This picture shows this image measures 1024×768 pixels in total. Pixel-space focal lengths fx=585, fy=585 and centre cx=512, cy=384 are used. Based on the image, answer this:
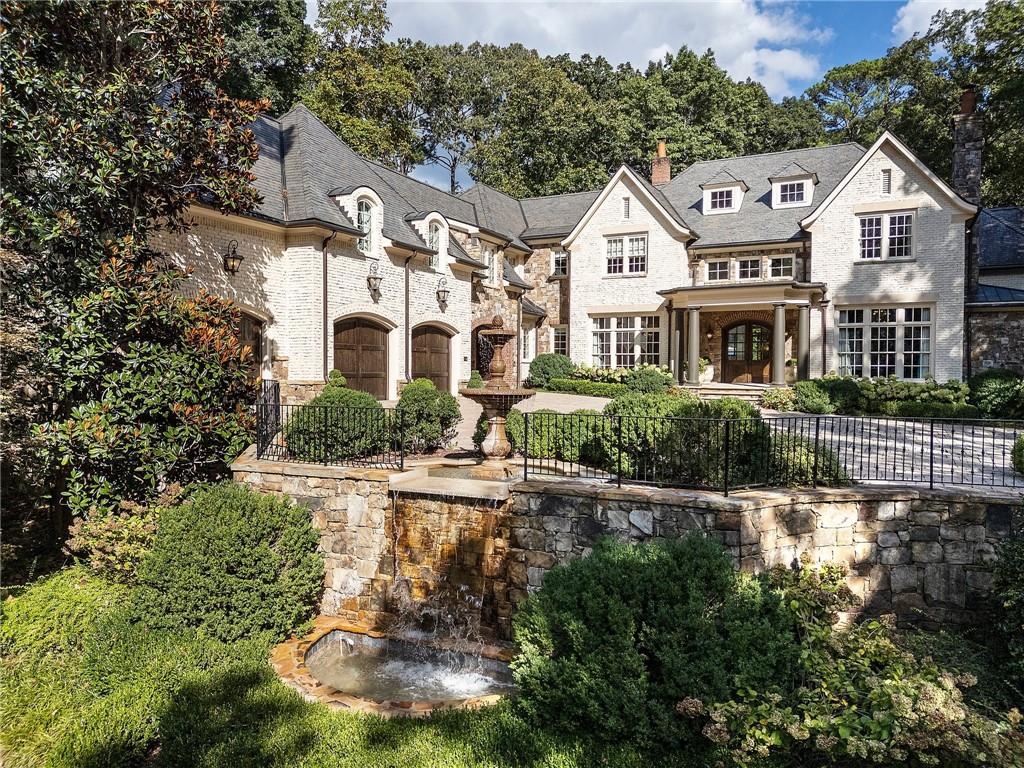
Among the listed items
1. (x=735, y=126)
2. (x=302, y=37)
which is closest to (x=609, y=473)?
(x=302, y=37)

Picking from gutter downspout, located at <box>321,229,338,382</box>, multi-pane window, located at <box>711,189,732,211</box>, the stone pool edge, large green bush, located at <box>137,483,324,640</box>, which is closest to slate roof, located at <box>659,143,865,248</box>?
multi-pane window, located at <box>711,189,732,211</box>

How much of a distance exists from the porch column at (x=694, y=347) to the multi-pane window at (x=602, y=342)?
12.7 feet

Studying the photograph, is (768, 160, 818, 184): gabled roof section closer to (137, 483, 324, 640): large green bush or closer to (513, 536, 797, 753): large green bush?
(513, 536, 797, 753): large green bush

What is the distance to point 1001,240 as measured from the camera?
77.6 feet

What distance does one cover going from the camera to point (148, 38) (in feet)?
30.9

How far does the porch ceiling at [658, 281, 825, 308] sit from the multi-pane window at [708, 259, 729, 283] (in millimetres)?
2438

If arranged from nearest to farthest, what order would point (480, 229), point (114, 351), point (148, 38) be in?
point (114, 351) → point (148, 38) → point (480, 229)

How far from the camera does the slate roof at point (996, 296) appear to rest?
62.2ft

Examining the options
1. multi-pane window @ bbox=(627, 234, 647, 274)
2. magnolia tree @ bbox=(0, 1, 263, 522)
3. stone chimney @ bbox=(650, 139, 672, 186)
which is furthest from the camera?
stone chimney @ bbox=(650, 139, 672, 186)

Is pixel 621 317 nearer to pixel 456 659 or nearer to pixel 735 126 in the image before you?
pixel 456 659

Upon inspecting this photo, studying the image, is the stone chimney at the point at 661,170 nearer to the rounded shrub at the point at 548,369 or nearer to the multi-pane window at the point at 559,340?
the multi-pane window at the point at 559,340

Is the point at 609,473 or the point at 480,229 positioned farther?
the point at 480,229

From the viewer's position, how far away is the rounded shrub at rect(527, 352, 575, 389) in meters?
24.4

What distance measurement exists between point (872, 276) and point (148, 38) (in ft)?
70.7
